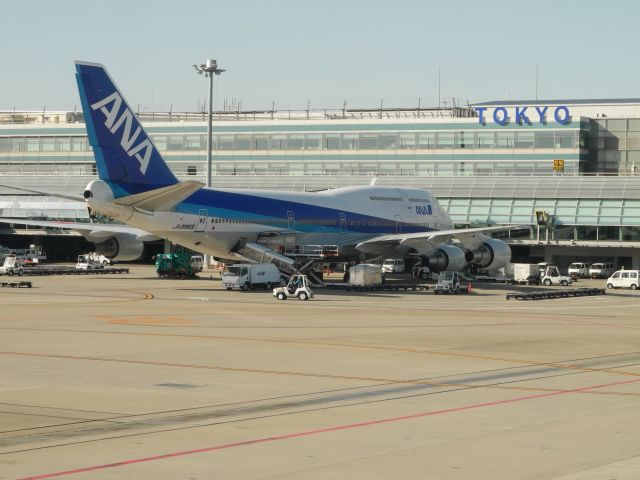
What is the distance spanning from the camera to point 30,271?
84.6m

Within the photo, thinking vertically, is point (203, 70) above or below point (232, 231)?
above

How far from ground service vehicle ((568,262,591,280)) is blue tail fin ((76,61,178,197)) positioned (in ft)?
149

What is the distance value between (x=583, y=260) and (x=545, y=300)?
4307 centimetres

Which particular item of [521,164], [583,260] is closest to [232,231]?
[583,260]

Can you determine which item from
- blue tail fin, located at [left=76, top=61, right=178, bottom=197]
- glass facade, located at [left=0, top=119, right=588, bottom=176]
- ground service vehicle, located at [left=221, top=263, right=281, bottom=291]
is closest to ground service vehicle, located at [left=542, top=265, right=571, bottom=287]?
ground service vehicle, located at [left=221, top=263, right=281, bottom=291]

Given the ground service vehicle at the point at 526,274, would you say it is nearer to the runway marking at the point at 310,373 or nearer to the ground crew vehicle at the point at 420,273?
the ground crew vehicle at the point at 420,273

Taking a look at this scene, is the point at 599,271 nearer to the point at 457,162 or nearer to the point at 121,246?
the point at 457,162

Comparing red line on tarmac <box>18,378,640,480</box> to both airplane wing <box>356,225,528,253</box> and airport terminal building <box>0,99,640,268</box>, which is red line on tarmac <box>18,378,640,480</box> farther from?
airport terminal building <box>0,99,640,268</box>

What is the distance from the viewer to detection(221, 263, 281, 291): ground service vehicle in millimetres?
66812

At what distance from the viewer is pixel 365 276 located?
71.5 metres

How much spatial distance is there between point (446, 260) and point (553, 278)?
10.6 metres

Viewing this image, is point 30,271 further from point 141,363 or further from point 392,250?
point 141,363

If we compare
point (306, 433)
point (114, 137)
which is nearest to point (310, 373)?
point (306, 433)

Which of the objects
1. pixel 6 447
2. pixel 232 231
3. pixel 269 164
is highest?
pixel 269 164
